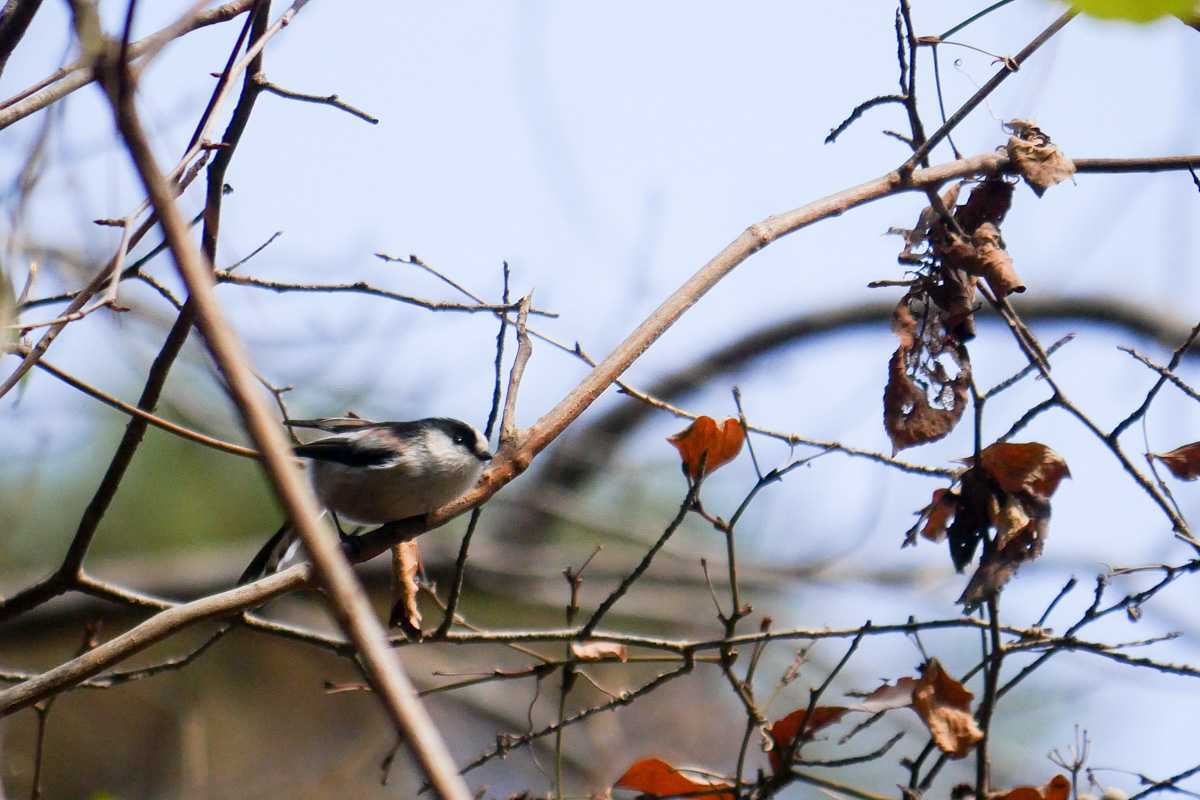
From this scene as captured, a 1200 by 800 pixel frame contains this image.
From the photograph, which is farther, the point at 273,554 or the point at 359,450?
the point at 359,450

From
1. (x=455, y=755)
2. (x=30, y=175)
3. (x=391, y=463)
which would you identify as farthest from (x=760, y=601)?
(x=30, y=175)

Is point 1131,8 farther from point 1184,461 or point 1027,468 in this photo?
point 1184,461

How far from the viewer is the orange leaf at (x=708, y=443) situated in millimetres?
2486

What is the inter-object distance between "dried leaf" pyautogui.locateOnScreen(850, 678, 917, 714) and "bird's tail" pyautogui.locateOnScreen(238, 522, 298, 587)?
180 cm

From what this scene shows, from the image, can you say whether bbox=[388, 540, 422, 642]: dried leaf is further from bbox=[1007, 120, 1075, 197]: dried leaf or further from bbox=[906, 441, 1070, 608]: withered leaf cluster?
bbox=[1007, 120, 1075, 197]: dried leaf

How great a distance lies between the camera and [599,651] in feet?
8.46

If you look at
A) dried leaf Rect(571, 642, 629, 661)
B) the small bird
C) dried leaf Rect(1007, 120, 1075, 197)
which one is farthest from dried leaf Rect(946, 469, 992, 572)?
the small bird

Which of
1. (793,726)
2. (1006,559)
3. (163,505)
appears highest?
(163,505)

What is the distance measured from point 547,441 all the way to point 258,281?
760 mm

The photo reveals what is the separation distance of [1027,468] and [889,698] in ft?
1.75

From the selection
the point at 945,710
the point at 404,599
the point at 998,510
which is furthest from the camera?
the point at 404,599

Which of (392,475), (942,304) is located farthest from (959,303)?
(392,475)

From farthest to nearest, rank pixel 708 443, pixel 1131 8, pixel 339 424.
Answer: pixel 339 424, pixel 708 443, pixel 1131 8

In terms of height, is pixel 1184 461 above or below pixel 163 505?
below
